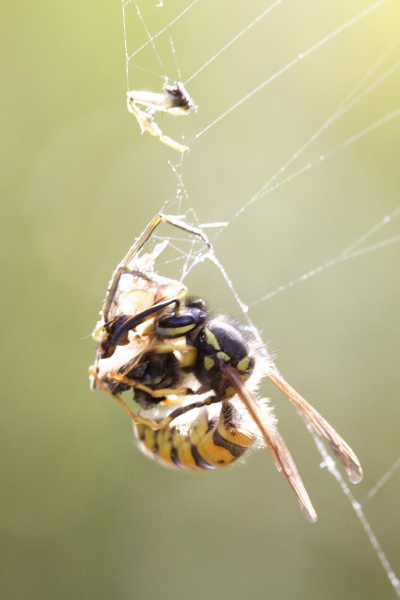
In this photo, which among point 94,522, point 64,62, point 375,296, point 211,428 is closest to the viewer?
point 211,428

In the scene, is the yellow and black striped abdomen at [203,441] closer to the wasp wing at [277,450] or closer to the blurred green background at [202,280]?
the wasp wing at [277,450]

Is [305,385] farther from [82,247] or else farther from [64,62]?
[64,62]

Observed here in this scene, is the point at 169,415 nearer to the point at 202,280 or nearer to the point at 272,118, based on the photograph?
the point at 202,280

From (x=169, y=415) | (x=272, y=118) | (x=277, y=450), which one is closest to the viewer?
(x=277, y=450)

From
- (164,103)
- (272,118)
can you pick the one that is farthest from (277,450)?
(272,118)

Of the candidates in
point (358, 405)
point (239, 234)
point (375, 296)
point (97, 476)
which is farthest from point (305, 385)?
point (97, 476)

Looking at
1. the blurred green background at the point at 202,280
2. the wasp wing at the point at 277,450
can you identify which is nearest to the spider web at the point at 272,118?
the blurred green background at the point at 202,280

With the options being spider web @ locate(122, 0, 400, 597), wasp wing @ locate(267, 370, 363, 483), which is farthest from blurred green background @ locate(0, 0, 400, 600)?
wasp wing @ locate(267, 370, 363, 483)
